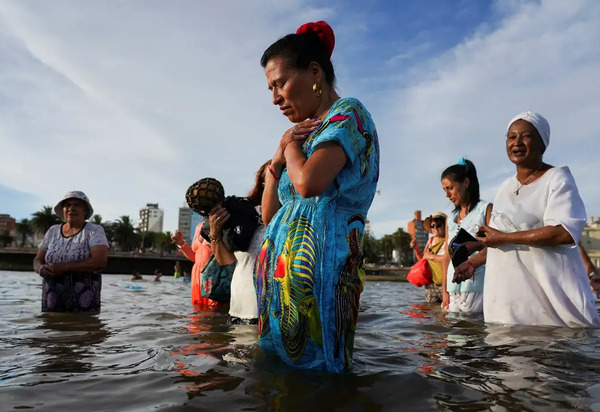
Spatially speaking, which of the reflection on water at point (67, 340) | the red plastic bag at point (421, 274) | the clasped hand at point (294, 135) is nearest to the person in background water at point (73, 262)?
the reflection on water at point (67, 340)

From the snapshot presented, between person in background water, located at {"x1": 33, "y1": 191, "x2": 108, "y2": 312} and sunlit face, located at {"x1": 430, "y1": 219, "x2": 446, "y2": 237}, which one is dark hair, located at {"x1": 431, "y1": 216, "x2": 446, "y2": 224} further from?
person in background water, located at {"x1": 33, "y1": 191, "x2": 108, "y2": 312}

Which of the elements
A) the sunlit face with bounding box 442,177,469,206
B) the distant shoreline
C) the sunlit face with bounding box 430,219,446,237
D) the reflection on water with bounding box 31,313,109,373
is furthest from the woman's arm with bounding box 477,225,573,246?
the distant shoreline

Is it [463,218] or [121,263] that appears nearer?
[463,218]

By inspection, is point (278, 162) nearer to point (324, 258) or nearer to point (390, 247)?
point (324, 258)

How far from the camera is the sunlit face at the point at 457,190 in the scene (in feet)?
19.0

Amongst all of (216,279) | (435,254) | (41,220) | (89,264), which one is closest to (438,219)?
(435,254)

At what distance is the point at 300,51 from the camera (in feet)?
7.17

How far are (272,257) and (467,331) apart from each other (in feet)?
8.30

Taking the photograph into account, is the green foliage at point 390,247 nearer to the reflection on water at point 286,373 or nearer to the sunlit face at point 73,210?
the sunlit face at point 73,210

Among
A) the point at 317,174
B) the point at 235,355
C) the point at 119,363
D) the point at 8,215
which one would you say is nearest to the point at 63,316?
the point at 119,363

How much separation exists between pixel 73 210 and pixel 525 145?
479 cm

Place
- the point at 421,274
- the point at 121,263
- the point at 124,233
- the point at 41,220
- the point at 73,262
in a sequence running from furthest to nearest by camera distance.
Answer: the point at 124,233 → the point at 41,220 → the point at 121,263 → the point at 421,274 → the point at 73,262

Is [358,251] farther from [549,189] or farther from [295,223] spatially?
[549,189]

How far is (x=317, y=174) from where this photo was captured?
73.8 inches
